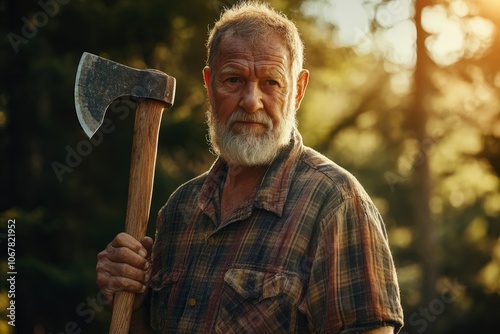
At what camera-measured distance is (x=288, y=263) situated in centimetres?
267

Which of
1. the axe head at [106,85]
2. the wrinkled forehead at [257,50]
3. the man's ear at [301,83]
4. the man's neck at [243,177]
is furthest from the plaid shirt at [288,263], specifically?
the axe head at [106,85]

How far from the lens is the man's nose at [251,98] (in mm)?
2908

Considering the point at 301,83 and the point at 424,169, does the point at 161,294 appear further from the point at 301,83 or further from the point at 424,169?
the point at 424,169

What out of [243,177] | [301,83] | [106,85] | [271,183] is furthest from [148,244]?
[301,83]

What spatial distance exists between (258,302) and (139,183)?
0.77 meters

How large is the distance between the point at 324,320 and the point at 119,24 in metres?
7.87

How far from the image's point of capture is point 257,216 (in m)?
2.86

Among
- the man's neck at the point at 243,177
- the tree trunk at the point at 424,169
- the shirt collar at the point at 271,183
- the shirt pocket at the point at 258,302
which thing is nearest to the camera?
the shirt pocket at the point at 258,302

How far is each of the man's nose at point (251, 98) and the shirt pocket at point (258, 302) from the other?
2.24 feet

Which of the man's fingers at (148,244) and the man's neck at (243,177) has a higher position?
the man's neck at (243,177)

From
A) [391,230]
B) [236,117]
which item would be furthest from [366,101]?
[236,117]

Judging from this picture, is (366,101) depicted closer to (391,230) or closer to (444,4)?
(444,4)

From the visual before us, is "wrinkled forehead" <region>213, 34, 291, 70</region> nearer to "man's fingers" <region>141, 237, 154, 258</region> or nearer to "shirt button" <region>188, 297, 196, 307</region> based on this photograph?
"man's fingers" <region>141, 237, 154, 258</region>

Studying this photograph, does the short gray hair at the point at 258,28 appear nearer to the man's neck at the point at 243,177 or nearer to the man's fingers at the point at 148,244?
the man's neck at the point at 243,177
